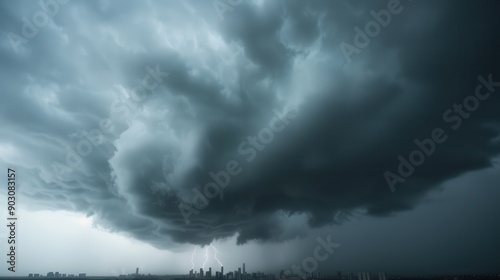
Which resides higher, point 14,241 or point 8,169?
point 8,169
